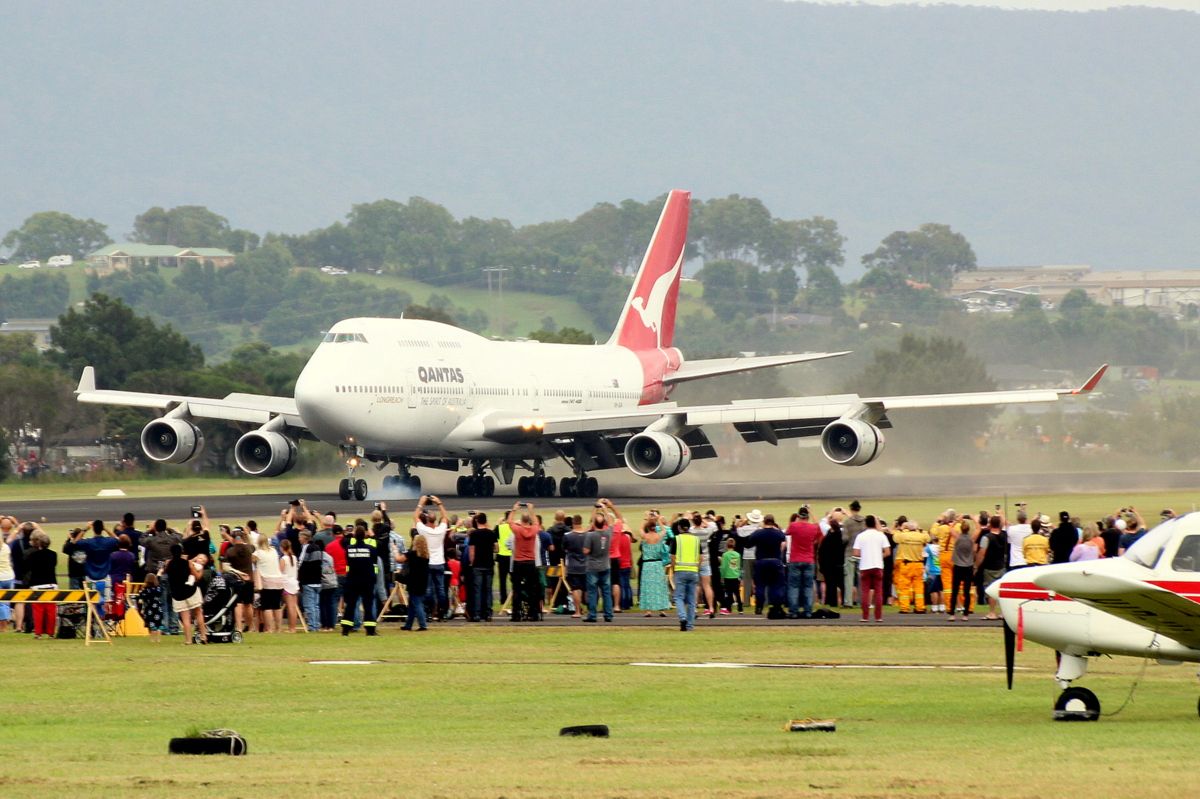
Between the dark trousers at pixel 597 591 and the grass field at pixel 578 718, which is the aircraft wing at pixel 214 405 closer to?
the dark trousers at pixel 597 591

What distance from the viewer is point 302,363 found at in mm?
93688

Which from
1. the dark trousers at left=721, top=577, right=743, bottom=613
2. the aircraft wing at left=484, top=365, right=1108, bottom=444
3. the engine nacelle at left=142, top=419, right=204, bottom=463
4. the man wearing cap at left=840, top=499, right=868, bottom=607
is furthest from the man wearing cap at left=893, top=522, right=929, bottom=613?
the engine nacelle at left=142, top=419, right=204, bottom=463

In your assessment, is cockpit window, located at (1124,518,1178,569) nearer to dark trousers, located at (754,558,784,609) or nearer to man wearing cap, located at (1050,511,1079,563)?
man wearing cap, located at (1050,511,1079,563)

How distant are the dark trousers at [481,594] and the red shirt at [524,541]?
0.59 m

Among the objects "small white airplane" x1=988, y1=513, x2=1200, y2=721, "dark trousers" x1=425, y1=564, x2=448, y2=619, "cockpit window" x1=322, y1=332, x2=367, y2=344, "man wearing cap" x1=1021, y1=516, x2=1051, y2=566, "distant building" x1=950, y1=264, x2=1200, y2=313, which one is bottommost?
"dark trousers" x1=425, y1=564, x2=448, y2=619

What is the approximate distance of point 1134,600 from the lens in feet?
51.2

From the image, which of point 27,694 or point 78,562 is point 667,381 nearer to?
point 78,562

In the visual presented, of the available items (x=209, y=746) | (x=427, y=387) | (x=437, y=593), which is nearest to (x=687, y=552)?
(x=437, y=593)

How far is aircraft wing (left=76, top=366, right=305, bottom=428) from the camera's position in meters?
55.2

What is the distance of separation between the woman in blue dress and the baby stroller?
658cm

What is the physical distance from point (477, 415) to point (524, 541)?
28.5 m

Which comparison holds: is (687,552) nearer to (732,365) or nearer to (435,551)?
(435,551)

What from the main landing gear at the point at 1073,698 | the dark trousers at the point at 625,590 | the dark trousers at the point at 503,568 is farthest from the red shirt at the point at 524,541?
the main landing gear at the point at 1073,698

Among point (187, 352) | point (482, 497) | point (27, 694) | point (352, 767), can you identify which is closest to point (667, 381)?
point (482, 497)
